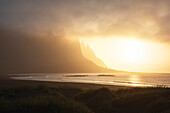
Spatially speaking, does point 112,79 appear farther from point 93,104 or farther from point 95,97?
point 93,104

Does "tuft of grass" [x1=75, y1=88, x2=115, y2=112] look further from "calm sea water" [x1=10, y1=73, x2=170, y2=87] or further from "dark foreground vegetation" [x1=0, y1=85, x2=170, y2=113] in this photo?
"calm sea water" [x1=10, y1=73, x2=170, y2=87]

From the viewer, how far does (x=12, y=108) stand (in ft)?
34.9

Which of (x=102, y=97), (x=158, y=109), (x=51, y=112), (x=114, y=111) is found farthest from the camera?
(x=102, y=97)

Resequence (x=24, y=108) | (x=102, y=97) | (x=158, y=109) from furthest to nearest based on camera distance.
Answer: (x=102, y=97)
(x=158, y=109)
(x=24, y=108)

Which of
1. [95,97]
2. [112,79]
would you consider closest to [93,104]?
[95,97]

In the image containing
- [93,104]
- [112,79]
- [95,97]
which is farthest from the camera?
[112,79]

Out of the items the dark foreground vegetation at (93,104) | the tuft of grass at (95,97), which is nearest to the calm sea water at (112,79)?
the tuft of grass at (95,97)

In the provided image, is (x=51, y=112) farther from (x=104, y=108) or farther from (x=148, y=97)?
(x=148, y=97)

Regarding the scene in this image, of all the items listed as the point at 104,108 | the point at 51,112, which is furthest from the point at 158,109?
the point at 51,112

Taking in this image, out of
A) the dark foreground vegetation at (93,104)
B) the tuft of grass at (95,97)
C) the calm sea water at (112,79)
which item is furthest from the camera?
the calm sea water at (112,79)

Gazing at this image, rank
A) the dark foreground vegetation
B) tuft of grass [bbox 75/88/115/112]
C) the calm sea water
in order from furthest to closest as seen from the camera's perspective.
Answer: the calm sea water < tuft of grass [bbox 75/88/115/112] < the dark foreground vegetation

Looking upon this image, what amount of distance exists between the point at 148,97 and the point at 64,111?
7.01 metres

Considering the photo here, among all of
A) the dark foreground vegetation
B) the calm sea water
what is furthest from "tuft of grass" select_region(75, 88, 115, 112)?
the calm sea water

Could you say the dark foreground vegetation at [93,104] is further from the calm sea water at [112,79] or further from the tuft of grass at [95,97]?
the calm sea water at [112,79]
